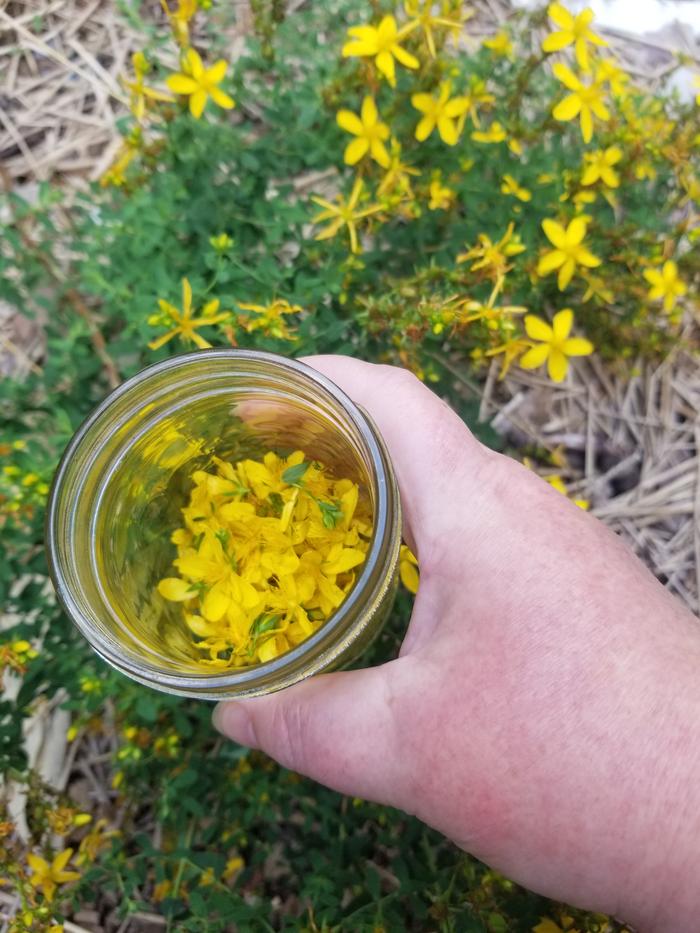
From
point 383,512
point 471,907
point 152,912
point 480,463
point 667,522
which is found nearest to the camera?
point 383,512

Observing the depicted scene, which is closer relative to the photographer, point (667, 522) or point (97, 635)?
point (97, 635)

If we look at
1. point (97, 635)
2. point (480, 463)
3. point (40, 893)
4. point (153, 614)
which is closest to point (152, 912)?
point (40, 893)

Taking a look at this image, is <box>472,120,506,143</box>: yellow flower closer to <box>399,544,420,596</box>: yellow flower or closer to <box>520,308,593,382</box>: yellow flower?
<box>520,308,593,382</box>: yellow flower

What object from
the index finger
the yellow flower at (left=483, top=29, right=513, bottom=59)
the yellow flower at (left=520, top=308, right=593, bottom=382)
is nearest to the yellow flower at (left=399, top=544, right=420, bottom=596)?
the index finger

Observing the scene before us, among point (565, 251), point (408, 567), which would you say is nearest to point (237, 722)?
point (408, 567)

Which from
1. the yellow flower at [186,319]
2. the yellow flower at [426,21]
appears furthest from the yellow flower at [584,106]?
the yellow flower at [186,319]

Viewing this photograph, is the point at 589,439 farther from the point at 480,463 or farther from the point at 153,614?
the point at 153,614
